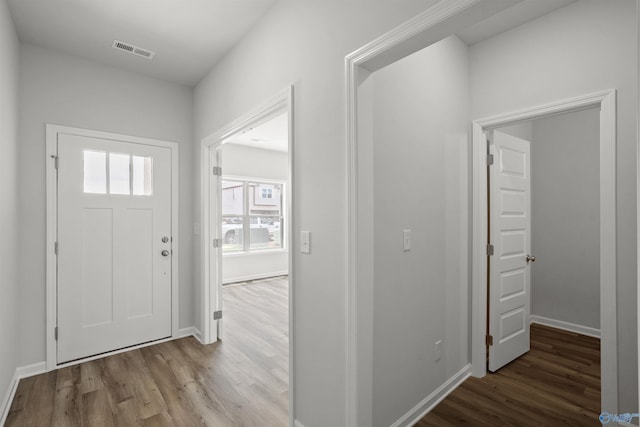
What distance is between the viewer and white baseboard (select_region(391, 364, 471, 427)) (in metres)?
1.98

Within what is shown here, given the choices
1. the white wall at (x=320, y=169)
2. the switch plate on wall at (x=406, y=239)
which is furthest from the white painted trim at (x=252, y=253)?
the switch plate on wall at (x=406, y=239)

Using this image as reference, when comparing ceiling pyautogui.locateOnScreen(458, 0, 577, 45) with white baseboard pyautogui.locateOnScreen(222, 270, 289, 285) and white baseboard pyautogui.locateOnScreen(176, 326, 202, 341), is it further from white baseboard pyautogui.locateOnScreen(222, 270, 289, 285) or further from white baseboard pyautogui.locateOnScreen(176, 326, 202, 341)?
white baseboard pyautogui.locateOnScreen(222, 270, 289, 285)

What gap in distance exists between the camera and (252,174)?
657 cm

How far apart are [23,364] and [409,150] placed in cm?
355

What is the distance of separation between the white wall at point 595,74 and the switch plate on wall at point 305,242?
185 cm

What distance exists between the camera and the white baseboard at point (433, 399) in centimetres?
198

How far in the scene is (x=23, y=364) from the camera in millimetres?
2600

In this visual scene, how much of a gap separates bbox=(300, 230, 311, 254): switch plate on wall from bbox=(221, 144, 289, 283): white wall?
4356mm

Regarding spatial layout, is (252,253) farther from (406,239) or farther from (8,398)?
(406,239)

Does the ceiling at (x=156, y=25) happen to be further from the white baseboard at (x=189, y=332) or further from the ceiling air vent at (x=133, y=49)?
the white baseboard at (x=189, y=332)

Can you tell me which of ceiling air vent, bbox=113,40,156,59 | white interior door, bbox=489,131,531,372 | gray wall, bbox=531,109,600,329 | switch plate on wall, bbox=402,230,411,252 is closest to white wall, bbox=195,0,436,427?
switch plate on wall, bbox=402,230,411,252

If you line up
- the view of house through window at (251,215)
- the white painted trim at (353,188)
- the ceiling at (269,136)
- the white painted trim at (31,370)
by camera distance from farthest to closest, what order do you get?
the view of house through window at (251,215), the ceiling at (269,136), the white painted trim at (31,370), the white painted trim at (353,188)

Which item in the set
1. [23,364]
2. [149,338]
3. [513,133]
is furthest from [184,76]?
[513,133]

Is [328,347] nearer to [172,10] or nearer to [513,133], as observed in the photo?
[172,10]
